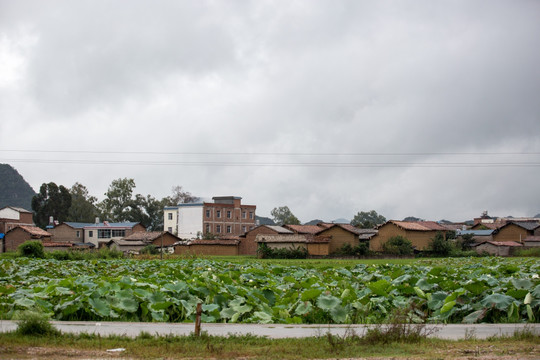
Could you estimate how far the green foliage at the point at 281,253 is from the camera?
217ft

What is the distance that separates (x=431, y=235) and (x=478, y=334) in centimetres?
6931

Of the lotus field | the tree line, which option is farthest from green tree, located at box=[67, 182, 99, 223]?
the lotus field

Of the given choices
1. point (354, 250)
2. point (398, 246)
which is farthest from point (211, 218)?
point (398, 246)

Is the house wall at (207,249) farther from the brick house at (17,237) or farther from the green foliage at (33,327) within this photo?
the green foliage at (33,327)

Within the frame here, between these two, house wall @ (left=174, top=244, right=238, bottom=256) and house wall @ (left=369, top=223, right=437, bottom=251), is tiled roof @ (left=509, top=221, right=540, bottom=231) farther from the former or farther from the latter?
house wall @ (left=174, top=244, right=238, bottom=256)

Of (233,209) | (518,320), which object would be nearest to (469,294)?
(518,320)

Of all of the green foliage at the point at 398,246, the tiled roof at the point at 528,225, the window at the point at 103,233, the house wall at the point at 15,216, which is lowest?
the green foliage at the point at 398,246

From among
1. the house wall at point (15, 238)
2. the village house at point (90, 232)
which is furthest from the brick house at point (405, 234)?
the house wall at point (15, 238)

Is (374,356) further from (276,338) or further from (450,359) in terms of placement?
(276,338)

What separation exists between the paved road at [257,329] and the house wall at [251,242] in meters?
65.9

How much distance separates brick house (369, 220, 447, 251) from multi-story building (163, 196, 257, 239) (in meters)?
33.9

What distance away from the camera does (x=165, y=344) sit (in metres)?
8.73

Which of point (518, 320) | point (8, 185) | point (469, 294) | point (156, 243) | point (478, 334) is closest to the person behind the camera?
point (478, 334)

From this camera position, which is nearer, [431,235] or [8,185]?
[431,235]
